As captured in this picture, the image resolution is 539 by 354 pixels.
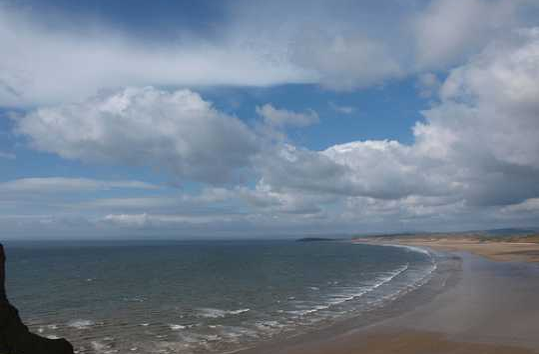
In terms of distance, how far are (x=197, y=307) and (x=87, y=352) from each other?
1448 centimetres

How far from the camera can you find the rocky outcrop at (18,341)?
14570mm

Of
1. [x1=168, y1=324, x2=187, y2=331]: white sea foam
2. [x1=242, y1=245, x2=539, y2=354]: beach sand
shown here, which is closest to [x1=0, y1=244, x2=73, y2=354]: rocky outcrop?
[x1=242, y1=245, x2=539, y2=354]: beach sand

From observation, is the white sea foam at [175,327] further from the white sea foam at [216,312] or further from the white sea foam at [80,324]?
the white sea foam at [80,324]

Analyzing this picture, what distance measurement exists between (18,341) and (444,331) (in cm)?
2165

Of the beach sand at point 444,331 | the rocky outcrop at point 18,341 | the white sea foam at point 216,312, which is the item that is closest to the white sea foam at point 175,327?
the white sea foam at point 216,312

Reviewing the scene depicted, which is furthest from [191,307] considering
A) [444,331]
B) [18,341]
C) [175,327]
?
[18,341]

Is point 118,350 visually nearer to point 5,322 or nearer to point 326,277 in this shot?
point 5,322

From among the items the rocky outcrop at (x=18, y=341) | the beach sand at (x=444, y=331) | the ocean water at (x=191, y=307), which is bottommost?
the ocean water at (x=191, y=307)

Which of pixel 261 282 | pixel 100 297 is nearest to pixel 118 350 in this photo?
pixel 100 297

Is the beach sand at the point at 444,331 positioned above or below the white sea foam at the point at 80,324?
above

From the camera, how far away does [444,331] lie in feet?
83.4

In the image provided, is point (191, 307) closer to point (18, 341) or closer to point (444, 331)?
point (444, 331)

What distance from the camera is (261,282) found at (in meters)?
54.3

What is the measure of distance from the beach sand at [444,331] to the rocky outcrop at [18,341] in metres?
9.87
